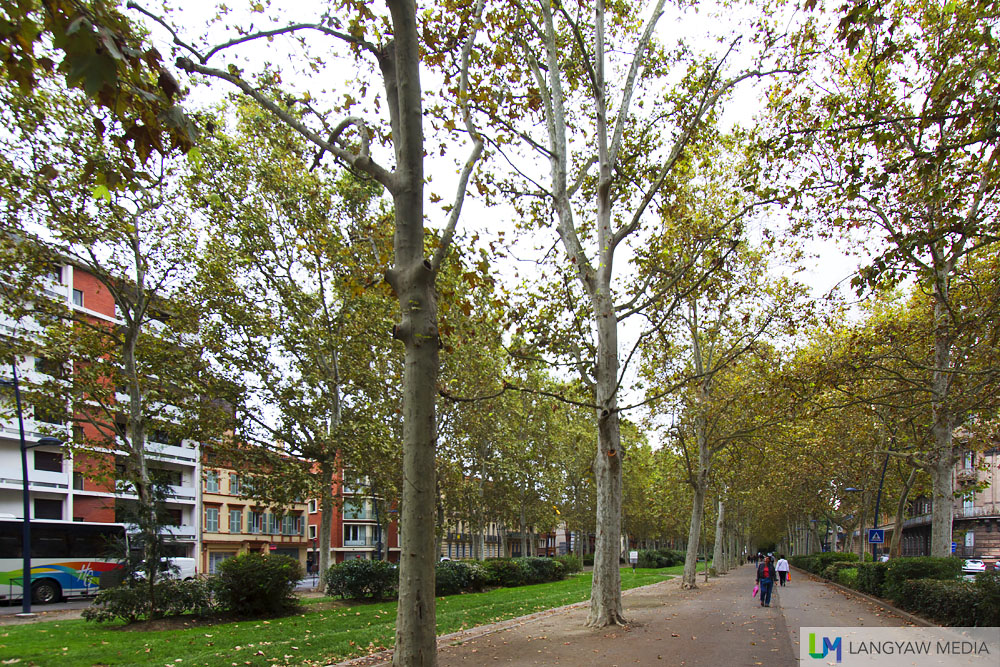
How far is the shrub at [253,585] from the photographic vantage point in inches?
609

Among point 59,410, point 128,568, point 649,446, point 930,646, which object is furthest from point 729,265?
point 649,446

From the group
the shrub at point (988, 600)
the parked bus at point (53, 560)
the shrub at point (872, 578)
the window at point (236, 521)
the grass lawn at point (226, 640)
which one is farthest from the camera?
the window at point (236, 521)

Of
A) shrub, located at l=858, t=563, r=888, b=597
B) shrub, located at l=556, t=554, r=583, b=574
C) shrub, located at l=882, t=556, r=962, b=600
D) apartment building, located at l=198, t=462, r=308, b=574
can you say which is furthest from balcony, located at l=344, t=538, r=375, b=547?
shrub, located at l=882, t=556, r=962, b=600

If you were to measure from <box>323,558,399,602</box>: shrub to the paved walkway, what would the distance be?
5.67m

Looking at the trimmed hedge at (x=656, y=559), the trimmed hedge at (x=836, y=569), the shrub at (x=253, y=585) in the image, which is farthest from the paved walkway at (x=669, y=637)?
the trimmed hedge at (x=656, y=559)

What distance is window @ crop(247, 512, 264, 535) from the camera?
54.9 m

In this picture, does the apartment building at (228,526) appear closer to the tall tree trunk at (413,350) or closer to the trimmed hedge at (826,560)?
the trimmed hedge at (826,560)

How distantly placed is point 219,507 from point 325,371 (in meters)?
34.5

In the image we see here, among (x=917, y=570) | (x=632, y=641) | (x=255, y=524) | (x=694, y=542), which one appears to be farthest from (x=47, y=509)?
(x=917, y=570)

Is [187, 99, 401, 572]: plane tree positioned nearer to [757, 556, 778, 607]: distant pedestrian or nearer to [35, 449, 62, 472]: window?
[757, 556, 778, 607]: distant pedestrian

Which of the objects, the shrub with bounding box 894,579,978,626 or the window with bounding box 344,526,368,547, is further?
the window with bounding box 344,526,368,547

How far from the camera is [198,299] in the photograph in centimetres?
1995

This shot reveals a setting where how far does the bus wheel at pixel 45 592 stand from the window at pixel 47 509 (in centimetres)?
1304

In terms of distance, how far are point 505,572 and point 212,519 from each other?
30297mm
